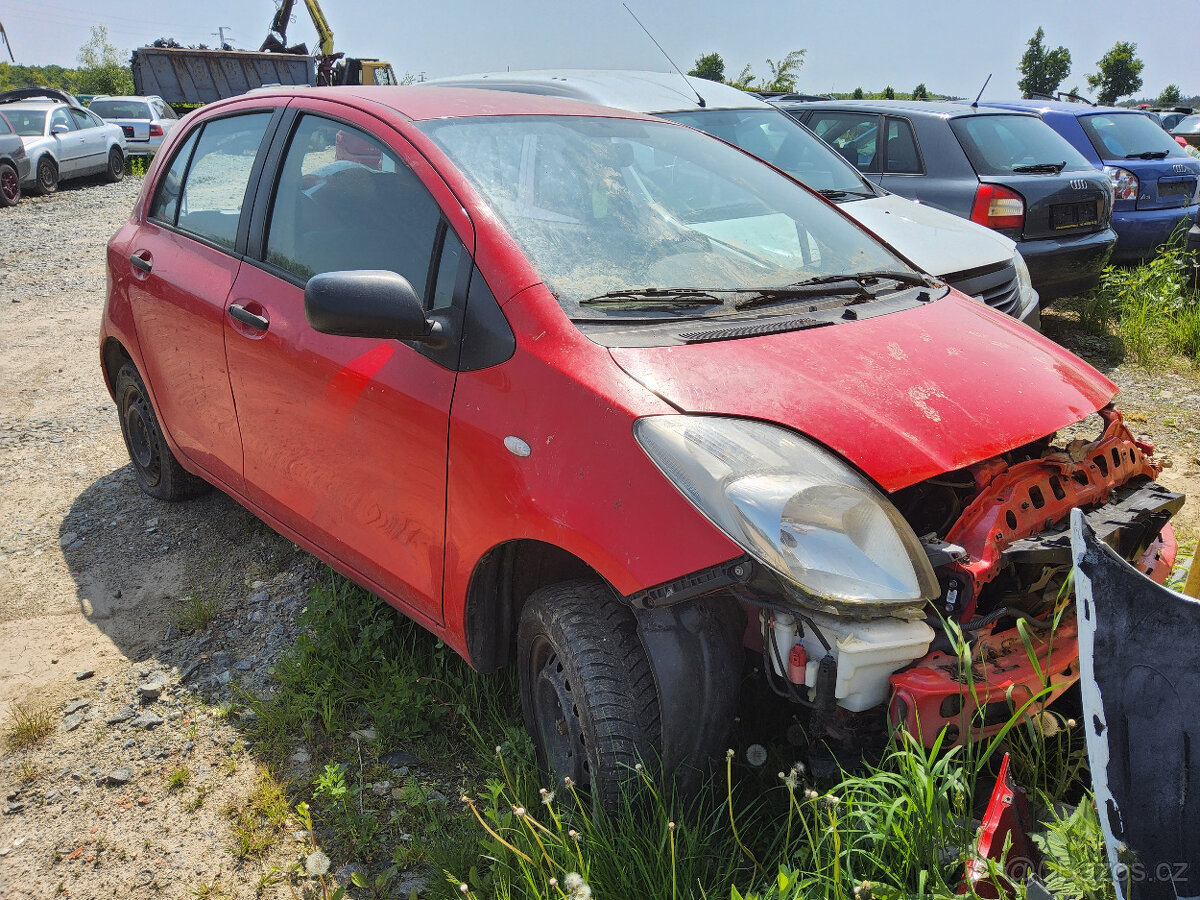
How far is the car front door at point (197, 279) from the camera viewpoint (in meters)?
3.35

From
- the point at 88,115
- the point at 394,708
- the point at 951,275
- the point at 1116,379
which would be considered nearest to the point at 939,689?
the point at 394,708

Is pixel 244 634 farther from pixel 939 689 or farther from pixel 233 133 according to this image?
pixel 939 689

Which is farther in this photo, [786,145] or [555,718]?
[786,145]

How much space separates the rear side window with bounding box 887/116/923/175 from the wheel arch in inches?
222

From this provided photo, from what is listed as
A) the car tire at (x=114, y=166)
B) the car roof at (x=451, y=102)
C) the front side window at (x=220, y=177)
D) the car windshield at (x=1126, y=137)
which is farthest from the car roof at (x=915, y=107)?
the car tire at (x=114, y=166)

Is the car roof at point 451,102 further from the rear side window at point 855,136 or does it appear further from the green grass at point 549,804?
the rear side window at point 855,136

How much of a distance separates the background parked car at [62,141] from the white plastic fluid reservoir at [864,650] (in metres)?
16.5

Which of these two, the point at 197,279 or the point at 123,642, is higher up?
the point at 197,279

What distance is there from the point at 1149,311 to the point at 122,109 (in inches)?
792

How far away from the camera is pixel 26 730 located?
9.66 feet

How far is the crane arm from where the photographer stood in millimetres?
29234

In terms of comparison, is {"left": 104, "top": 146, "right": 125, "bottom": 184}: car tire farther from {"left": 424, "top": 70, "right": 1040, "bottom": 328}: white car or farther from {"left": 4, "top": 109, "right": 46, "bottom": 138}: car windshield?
{"left": 424, "top": 70, "right": 1040, "bottom": 328}: white car

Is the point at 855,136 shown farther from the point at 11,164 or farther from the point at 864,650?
the point at 11,164

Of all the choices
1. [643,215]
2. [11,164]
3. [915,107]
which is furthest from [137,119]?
[643,215]
